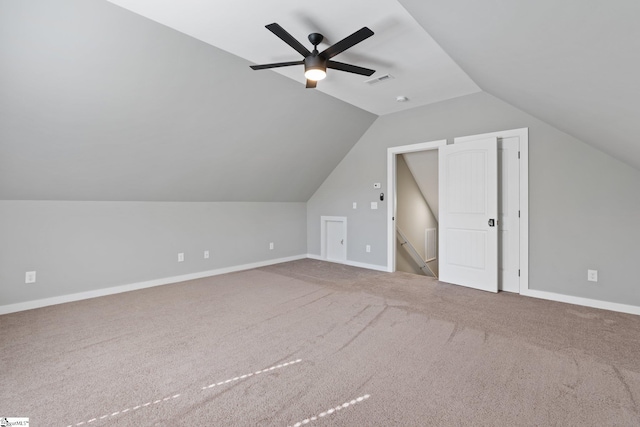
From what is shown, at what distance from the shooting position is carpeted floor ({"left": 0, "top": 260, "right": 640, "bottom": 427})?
1.66 m

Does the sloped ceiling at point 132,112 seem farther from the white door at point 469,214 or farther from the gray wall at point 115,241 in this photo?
the white door at point 469,214

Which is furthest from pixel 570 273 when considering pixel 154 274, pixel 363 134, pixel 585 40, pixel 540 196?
pixel 154 274

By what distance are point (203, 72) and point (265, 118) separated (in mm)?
1066

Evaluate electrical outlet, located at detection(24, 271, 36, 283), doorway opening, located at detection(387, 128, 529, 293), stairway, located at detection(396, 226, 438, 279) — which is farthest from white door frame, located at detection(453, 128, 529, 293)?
electrical outlet, located at detection(24, 271, 36, 283)

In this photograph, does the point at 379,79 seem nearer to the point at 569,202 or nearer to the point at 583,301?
the point at 569,202

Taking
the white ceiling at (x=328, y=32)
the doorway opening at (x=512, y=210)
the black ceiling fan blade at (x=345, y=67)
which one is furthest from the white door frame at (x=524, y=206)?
the black ceiling fan blade at (x=345, y=67)

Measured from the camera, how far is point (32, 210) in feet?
10.9

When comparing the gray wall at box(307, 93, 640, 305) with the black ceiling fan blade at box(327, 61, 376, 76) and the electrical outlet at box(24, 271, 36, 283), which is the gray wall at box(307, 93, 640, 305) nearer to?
the black ceiling fan blade at box(327, 61, 376, 76)

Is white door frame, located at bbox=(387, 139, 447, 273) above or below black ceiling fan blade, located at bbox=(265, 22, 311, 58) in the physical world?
below

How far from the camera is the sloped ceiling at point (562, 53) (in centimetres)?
120

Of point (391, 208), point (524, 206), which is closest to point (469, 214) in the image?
point (524, 206)

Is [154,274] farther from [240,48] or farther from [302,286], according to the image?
[240,48]

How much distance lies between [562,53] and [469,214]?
A: 2.71 meters

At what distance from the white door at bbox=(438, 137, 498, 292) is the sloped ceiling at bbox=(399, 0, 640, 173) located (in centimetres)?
101
